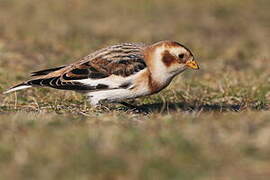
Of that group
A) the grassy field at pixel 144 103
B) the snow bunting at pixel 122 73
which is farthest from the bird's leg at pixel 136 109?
the snow bunting at pixel 122 73

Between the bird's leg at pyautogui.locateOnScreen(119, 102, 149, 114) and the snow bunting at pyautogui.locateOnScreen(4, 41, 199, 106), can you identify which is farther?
the bird's leg at pyautogui.locateOnScreen(119, 102, 149, 114)

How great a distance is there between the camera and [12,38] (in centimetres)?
1344

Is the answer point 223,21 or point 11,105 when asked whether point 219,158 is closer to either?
point 11,105

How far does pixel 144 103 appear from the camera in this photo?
29.0 ft

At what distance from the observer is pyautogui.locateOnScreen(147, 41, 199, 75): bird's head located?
7.55 meters

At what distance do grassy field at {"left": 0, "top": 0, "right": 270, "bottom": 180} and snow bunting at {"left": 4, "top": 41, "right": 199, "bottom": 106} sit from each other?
0.88 ft

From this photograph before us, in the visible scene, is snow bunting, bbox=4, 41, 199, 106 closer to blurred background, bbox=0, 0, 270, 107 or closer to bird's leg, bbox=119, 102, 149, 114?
bird's leg, bbox=119, 102, 149, 114

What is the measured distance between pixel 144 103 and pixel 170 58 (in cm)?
134

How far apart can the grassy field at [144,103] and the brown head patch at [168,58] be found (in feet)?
1.85

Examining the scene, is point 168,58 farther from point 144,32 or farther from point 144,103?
point 144,32

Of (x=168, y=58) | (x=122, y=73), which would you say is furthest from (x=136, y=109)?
(x=168, y=58)

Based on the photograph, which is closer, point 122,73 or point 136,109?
point 122,73

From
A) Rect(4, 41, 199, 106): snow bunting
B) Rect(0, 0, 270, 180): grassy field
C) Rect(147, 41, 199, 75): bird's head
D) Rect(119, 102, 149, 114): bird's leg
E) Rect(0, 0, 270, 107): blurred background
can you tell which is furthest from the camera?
Rect(0, 0, 270, 107): blurred background

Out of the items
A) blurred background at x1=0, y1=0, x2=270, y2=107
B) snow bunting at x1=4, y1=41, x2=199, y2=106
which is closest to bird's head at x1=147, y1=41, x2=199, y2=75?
snow bunting at x1=4, y1=41, x2=199, y2=106
